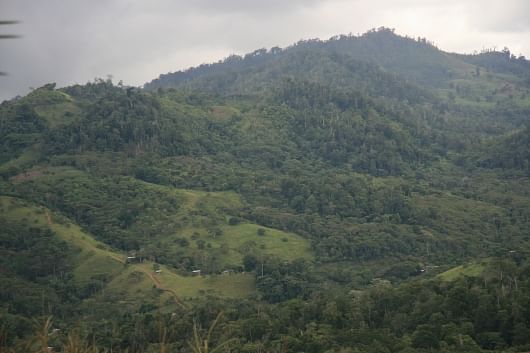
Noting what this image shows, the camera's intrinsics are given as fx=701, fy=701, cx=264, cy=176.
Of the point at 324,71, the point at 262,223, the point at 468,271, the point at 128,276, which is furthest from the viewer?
the point at 324,71

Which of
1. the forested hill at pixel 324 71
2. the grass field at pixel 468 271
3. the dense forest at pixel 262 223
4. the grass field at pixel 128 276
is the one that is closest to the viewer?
the dense forest at pixel 262 223

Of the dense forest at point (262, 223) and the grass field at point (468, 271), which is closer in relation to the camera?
the dense forest at point (262, 223)

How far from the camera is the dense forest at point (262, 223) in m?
36.0

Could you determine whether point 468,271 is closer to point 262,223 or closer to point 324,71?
point 262,223

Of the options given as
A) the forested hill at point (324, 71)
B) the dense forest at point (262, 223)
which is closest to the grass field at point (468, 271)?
the dense forest at point (262, 223)

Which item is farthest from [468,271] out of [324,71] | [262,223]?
[324,71]

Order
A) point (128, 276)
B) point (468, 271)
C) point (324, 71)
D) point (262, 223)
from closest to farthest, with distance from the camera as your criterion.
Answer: point (468, 271) < point (128, 276) < point (262, 223) < point (324, 71)

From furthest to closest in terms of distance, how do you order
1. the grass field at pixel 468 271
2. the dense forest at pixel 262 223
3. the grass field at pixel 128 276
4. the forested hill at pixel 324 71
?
the forested hill at pixel 324 71, the grass field at pixel 128 276, the grass field at pixel 468 271, the dense forest at pixel 262 223

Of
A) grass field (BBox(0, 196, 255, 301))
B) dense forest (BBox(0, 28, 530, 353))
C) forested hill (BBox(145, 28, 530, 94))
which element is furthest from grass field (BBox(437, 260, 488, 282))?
forested hill (BBox(145, 28, 530, 94))

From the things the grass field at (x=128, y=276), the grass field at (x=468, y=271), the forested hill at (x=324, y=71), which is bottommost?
the grass field at (x=128, y=276)

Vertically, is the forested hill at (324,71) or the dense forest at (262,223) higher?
the forested hill at (324,71)

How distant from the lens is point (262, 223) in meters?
70.1

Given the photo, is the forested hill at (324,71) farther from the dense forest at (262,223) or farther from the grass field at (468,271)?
the grass field at (468,271)

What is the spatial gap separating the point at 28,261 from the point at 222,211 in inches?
784
